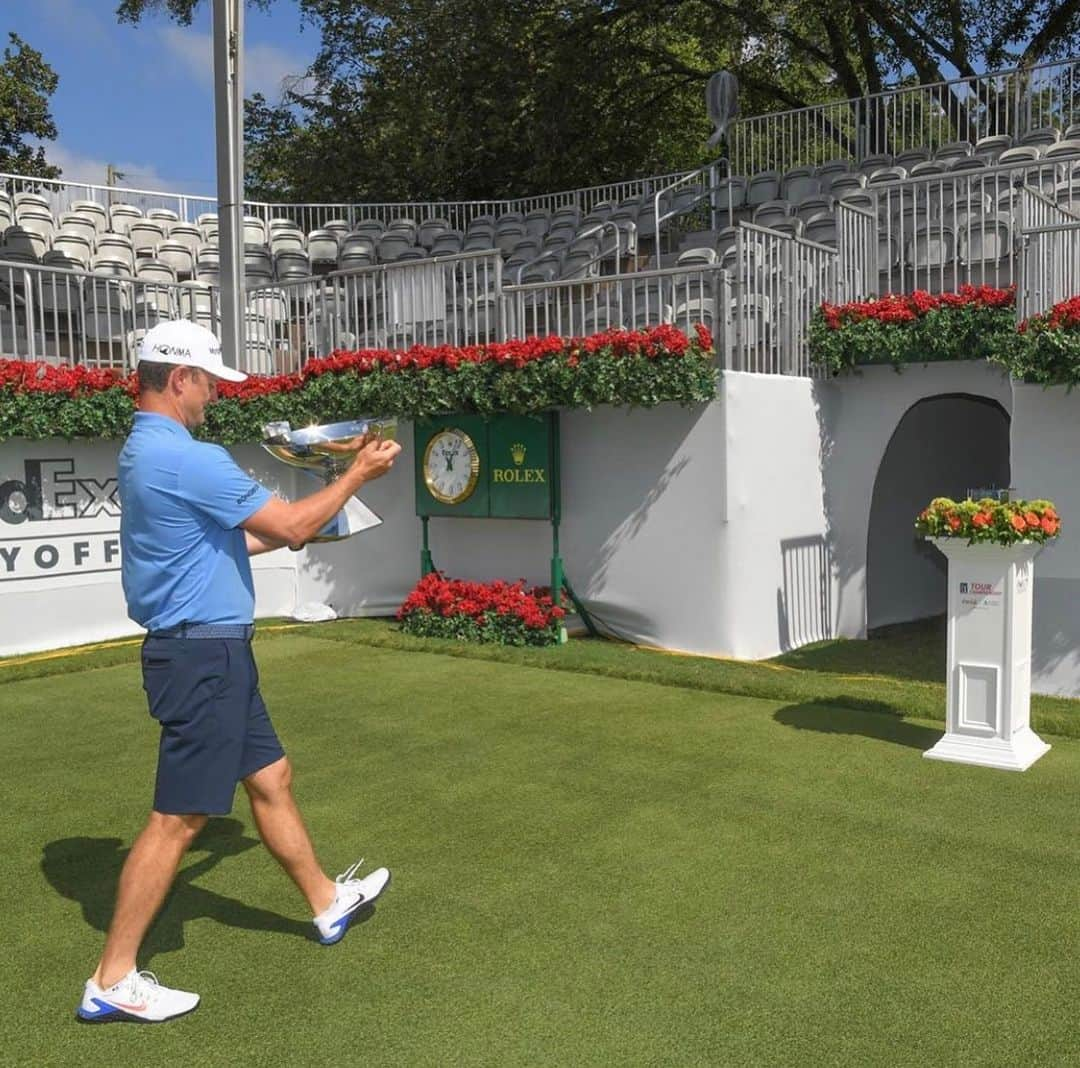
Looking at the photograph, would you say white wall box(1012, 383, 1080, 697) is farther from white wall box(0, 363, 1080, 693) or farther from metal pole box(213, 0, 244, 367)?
metal pole box(213, 0, 244, 367)

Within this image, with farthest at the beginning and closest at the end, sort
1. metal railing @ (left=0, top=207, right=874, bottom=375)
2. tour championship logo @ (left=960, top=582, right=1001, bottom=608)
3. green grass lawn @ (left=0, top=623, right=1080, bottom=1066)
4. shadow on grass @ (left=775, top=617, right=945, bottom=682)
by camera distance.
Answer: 1. metal railing @ (left=0, top=207, right=874, bottom=375)
2. shadow on grass @ (left=775, top=617, right=945, bottom=682)
3. tour championship logo @ (left=960, top=582, right=1001, bottom=608)
4. green grass lawn @ (left=0, top=623, right=1080, bottom=1066)

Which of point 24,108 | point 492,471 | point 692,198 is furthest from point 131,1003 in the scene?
point 24,108

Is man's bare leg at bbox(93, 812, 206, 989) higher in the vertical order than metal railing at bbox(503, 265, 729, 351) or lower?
lower

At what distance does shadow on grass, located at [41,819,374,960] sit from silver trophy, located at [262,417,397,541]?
4.56 ft

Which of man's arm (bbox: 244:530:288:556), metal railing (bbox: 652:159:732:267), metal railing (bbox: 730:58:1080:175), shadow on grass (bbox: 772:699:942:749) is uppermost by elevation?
metal railing (bbox: 730:58:1080:175)

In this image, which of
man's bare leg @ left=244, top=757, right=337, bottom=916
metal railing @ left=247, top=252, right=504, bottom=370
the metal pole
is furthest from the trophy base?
the metal pole

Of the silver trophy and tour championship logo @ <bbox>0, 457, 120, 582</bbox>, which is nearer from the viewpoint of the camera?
the silver trophy

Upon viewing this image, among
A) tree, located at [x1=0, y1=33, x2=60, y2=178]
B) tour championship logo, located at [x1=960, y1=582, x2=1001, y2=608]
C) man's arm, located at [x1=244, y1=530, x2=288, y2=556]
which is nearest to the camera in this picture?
man's arm, located at [x1=244, y1=530, x2=288, y2=556]

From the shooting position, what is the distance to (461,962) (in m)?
3.54

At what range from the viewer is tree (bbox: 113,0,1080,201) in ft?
70.1

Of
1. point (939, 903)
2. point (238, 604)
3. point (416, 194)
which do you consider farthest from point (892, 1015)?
point (416, 194)

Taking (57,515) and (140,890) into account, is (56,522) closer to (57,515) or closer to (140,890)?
(57,515)

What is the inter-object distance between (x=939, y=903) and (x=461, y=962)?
1.72 meters

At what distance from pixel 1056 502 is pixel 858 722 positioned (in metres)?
2.24
